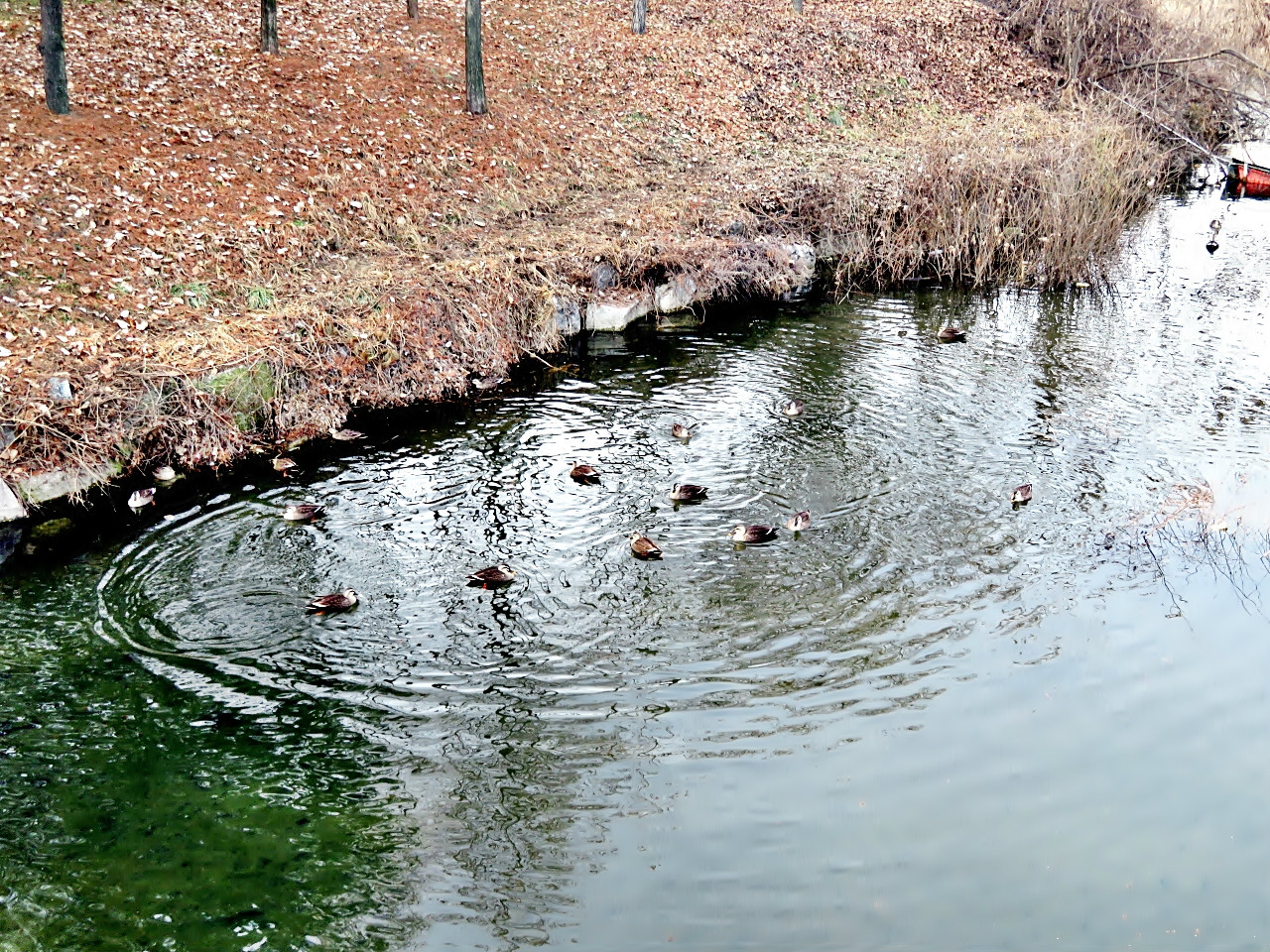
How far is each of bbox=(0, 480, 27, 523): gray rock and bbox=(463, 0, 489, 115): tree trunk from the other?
10562 mm

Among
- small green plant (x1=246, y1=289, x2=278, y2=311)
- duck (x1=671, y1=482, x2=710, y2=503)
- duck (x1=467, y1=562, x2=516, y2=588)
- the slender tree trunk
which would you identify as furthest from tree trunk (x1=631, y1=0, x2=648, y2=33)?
duck (x1=467, y1=562, x2=516, y2=588)

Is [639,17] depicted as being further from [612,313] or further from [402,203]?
[612,313]

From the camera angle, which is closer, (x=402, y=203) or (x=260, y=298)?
(x=260, y=298)

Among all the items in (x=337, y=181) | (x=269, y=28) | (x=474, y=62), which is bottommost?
(x=337, y=181)

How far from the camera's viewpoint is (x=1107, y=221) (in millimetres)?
14547

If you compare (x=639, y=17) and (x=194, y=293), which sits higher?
(x=639, y=17)

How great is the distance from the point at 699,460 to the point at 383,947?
5778mm

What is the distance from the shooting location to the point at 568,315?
503 inches

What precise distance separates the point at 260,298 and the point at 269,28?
7.49m

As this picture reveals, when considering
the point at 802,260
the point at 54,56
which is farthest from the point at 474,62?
the point at 802,260

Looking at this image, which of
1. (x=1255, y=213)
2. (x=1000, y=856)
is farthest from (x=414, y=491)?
(x=1255, y=213)

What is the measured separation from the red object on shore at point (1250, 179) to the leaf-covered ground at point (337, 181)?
5.45 m

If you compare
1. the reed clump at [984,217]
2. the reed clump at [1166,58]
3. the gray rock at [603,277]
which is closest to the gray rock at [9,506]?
the gray rock at [603,277]

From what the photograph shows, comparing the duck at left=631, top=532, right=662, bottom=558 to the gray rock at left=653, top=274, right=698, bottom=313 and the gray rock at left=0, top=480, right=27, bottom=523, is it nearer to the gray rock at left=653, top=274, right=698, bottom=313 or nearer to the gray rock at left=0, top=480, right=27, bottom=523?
the gray rock at left=0, top=480, right=27, bottom=523
